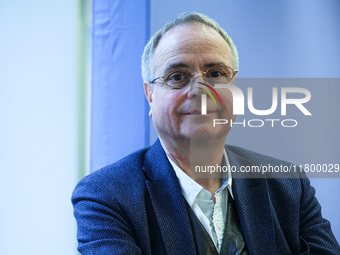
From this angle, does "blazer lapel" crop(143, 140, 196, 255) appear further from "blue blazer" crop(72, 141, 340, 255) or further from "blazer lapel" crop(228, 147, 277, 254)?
"blazer lapel" crop(228, 147, 277, 254)

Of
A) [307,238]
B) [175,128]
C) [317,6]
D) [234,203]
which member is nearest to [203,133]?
[175,128]

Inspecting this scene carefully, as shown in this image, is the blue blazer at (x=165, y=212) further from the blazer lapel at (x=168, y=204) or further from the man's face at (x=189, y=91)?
the man's face at (x=189, y=91)

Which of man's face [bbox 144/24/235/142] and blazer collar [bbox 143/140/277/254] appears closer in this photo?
blazer collar [bbox 143/140/277/254]

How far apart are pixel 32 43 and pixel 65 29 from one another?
185 millimetres

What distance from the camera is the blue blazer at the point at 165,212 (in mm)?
1270

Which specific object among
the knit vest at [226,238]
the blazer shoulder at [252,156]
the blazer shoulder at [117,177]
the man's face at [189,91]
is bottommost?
the knit vest at [226,238]

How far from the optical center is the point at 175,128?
1474 mm

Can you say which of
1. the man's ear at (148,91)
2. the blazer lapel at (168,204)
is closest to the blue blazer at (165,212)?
the blazer lapel at (168,204)

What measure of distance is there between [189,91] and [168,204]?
45cm

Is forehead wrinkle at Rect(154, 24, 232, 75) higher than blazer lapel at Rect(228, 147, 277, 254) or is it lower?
higher

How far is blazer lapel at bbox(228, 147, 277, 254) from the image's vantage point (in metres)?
1.36

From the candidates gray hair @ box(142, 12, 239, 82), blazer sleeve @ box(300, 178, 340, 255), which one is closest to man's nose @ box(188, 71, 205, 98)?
gray hair @ box(142, 12, 239, 82)

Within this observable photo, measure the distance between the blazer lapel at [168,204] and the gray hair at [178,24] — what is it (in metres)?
0.37

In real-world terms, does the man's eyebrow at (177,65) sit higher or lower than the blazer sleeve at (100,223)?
higher
